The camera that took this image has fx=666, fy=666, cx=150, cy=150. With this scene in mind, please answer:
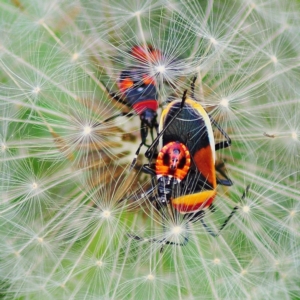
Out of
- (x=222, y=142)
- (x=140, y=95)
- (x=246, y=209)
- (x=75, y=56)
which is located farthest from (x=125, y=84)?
(x=246, y=209)

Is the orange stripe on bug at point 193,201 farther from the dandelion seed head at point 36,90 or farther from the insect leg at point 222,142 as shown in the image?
the dandelion seed head at point 36,90

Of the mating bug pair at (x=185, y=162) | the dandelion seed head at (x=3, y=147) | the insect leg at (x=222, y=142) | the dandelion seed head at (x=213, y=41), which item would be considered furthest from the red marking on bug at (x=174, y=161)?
the dandelion seed head at (x=3, y=147)

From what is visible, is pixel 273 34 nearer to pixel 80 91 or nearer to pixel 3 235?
pixel 80 91

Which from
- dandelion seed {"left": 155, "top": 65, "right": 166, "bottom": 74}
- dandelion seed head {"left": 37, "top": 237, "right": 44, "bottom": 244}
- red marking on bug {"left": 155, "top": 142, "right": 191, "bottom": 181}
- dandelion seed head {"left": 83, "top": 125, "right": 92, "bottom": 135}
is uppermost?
dandelion seed {"left": 155, "top": 65, "right": 166, "bottom": 74}

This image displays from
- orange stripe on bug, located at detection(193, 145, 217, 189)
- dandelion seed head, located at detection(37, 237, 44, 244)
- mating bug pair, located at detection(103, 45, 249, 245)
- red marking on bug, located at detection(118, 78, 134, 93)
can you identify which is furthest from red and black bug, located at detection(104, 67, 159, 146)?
dandelion seed head, located at detection(37, 237, 44, 244)

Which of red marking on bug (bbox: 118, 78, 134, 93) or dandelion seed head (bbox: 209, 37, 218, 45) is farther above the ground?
dandelion seed head (bbox: 209, 37, 218, 45)

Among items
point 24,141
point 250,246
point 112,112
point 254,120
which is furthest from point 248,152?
point 24,141

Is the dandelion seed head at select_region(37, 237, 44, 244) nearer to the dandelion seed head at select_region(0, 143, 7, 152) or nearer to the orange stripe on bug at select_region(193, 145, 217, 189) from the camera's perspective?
the dandelion seed head at select_region(0, 143, 7, 152)
